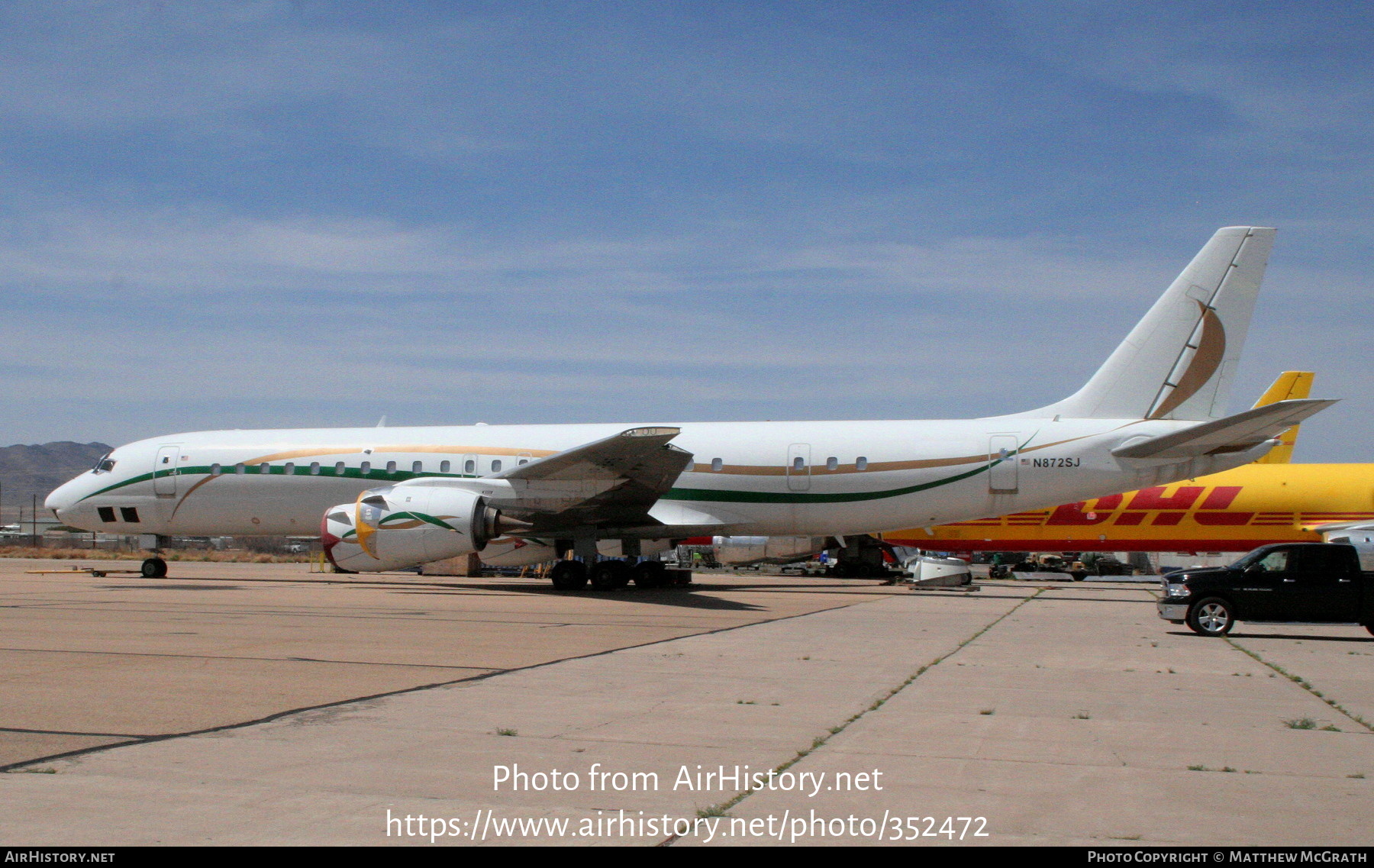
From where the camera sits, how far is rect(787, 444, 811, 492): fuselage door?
910 inches

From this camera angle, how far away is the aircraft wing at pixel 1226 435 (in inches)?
703

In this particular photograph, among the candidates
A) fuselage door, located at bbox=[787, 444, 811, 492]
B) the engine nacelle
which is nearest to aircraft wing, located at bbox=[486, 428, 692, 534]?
the engine nacelle

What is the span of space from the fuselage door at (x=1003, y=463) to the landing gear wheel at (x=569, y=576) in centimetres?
867

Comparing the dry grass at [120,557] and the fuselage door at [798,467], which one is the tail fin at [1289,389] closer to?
the fuselage door at [798,467]

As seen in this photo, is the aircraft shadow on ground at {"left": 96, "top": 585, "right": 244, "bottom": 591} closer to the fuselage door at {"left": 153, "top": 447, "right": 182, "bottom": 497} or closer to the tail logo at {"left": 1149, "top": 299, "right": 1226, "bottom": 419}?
the fuselage door at {"left": 153, "top": 447, "right": 182, "bottom": 497}

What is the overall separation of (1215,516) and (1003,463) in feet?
49.0

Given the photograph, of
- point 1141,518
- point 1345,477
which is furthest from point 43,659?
point 1345,477

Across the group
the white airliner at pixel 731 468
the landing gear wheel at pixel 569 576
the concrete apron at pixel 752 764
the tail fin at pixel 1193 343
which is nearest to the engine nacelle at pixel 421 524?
the white airliner at pixel 731 468

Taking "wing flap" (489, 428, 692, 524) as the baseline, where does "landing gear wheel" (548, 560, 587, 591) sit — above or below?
below

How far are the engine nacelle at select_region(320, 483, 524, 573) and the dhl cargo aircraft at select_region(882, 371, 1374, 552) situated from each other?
54.2ft

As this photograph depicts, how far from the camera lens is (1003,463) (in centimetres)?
2222

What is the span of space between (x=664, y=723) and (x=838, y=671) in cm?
336

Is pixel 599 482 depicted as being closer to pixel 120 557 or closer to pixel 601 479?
pixel 601 479
